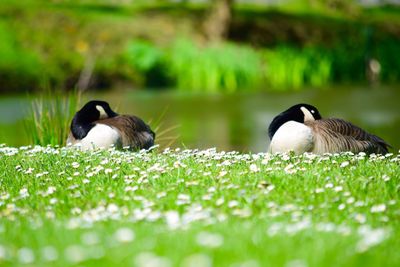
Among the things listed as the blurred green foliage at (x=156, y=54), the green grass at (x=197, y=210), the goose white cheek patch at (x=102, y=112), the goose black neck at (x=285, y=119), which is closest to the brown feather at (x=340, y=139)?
the goose black neck at (x=285, y=119)

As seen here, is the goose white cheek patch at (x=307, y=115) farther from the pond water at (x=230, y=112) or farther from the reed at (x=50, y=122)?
the pond water at (x=230, y=112)

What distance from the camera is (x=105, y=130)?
12562 mm

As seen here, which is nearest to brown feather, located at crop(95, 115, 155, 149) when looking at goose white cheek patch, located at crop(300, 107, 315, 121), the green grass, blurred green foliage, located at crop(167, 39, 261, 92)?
the green grass

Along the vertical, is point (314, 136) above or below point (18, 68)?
above

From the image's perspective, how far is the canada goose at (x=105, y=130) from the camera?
1253 cm

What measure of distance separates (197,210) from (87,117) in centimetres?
552

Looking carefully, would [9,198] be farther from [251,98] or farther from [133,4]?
[133,4]

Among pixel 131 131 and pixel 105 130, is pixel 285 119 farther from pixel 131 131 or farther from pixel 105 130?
pixel 105 130

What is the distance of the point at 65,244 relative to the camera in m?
6.65

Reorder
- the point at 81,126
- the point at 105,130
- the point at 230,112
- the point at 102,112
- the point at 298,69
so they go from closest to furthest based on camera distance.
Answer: the point at 105,130 < the point at 81,126 < the point at 102,112 < the point at 230,112 < the point at 298,69

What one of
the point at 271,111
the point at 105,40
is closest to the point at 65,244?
the point at 271,111

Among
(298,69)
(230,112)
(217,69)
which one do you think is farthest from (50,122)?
(298,69)

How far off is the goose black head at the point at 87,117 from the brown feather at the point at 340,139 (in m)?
3.42

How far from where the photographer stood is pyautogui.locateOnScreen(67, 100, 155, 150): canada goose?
41.1 ft
